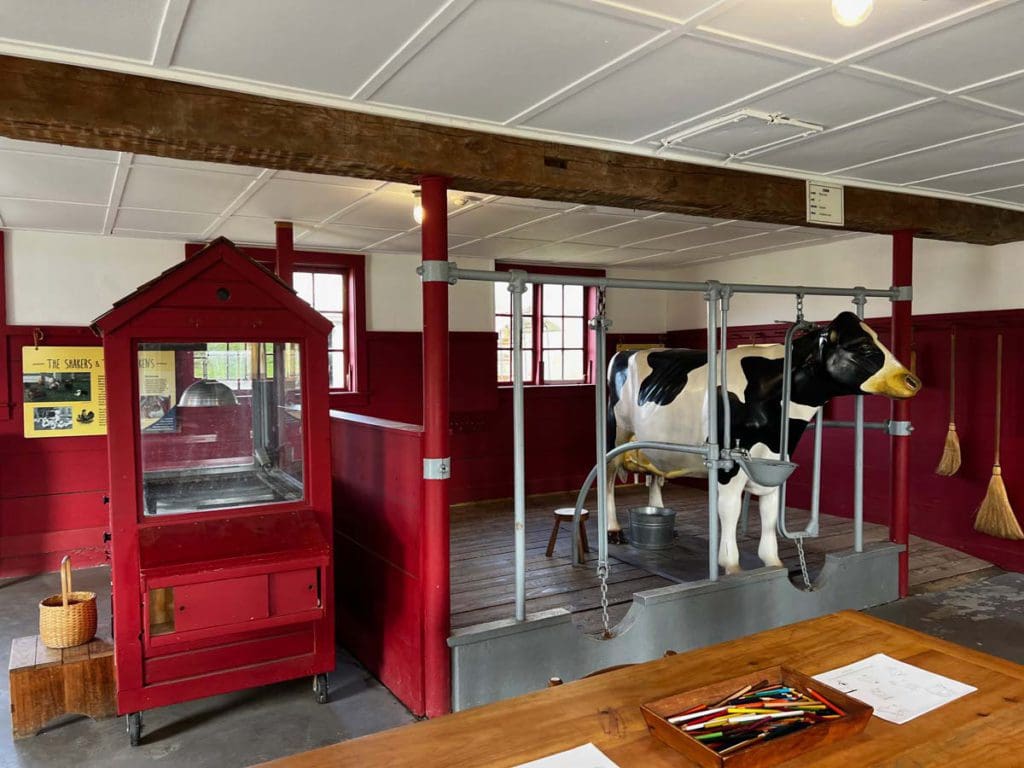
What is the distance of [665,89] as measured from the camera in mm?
2971

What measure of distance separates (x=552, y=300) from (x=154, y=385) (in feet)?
18.0

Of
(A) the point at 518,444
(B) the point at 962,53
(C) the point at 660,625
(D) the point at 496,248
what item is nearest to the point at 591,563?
(C) the point at 660,625

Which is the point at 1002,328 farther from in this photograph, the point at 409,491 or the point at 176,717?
the point at 176,717

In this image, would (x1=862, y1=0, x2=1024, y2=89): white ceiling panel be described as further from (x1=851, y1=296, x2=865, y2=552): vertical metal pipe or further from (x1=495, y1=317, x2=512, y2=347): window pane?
(x1=495, y1=317, x2=512, y2=347): window pane

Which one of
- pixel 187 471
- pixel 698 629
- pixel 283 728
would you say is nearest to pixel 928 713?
pixel 698 629

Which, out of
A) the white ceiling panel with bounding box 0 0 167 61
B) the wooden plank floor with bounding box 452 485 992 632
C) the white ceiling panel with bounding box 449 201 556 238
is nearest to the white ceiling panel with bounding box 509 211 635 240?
the white ceiling panel with bounding box 449 201 556 238

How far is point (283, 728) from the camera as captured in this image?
351 cm

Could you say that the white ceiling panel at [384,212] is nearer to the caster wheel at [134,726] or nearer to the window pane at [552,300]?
the window pane at [552,300]

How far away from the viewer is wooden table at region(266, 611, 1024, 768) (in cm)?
142

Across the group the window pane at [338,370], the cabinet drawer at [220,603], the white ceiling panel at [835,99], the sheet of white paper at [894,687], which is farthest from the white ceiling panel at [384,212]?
the sheet of white paper at [894,687]

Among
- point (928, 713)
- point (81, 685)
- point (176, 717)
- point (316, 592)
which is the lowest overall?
point (176, 717)

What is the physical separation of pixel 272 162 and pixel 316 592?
1947mm

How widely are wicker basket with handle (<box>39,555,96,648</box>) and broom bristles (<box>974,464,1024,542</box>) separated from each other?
20.1ft

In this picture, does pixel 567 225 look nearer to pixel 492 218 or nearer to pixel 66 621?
pixel 492 218
